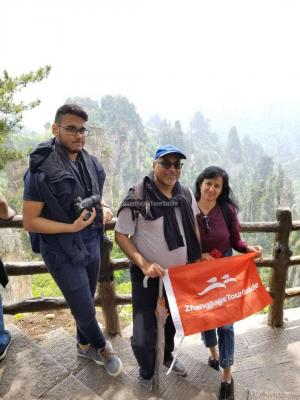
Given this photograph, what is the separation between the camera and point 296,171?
123 m

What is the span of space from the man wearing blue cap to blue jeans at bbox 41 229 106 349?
0.26 metres

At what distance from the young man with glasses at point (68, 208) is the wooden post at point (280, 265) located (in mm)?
1846

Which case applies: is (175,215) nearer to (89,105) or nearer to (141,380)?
(141,380)

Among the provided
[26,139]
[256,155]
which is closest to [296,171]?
[256,155]

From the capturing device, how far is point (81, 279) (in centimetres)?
229

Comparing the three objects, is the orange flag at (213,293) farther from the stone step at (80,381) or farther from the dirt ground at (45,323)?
the dirt ground at (45,323)

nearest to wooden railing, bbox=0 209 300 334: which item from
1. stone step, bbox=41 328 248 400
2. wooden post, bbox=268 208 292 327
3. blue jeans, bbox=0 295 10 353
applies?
wooden post, bbox=268 208 292 327

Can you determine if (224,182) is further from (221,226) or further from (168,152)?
(168,152)

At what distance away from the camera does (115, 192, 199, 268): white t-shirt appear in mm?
2197

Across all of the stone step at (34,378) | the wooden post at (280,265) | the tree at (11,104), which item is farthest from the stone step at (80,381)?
the tree at (11,104)

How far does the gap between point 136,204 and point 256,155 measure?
11997cm

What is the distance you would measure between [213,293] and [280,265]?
4.48 feet

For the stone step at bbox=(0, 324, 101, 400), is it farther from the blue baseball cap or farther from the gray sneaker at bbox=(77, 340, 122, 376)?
the blue baseball cap

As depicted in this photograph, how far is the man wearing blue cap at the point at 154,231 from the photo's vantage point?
2.17 m
